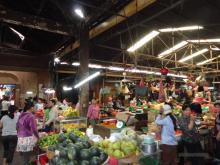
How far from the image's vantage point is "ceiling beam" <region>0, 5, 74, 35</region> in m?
6.73

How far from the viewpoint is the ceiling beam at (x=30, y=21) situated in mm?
6727

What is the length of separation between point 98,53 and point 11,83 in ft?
20.2

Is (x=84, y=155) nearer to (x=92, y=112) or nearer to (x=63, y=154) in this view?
(x=63, y=154)

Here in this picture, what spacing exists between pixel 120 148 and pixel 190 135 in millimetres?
2086

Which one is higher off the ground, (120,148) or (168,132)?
(168,132)

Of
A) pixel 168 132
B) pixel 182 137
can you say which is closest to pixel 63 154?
pixel 168 132

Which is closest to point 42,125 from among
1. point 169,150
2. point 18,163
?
point 18,163

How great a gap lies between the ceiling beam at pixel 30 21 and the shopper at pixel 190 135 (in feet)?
15.8

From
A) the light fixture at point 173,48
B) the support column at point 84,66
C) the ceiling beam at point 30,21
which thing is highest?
the ceiling beam at point 30,21

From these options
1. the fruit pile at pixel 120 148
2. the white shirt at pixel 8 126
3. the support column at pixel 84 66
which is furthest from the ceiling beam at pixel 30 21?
the fruit pile at pixel 120 148

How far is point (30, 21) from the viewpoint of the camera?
23.9 ft

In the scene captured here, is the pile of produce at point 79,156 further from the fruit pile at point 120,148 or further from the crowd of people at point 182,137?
the crowd of people at point 182,137

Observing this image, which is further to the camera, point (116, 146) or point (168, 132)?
point (168, 132)

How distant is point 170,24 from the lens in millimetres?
6719
